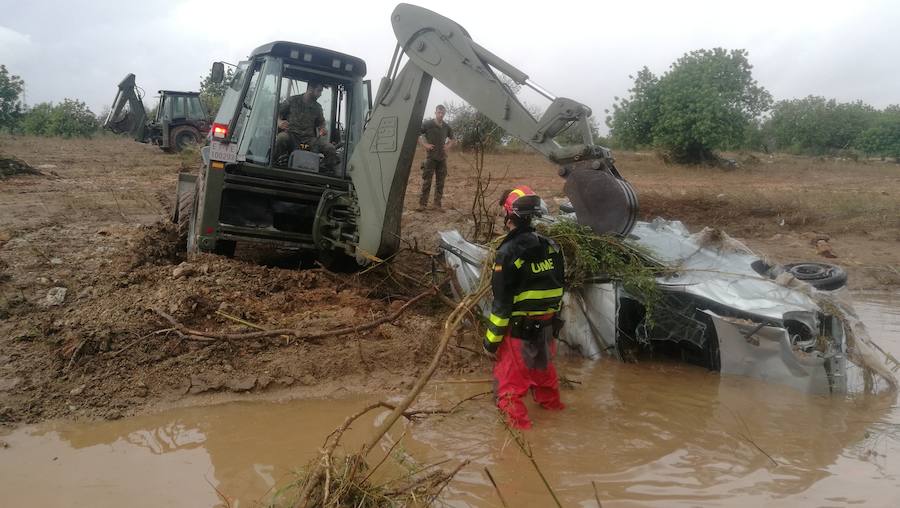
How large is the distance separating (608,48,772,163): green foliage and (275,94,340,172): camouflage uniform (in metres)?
18.7

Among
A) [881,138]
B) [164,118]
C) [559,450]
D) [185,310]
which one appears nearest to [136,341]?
[185,310]

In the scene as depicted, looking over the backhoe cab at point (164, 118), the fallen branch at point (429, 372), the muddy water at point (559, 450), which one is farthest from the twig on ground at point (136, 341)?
the backhoe cab at point (164, 118)

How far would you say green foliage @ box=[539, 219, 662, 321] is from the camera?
16.0ft

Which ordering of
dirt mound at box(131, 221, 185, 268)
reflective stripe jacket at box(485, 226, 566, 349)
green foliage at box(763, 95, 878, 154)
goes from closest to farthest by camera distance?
reflective stripe jacket at box(485, 226, 566, 349), dirt mound at box(131, 221, 185, 268), green foliage at box(763, 95, 878, 154)

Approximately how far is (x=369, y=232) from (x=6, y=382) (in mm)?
3021

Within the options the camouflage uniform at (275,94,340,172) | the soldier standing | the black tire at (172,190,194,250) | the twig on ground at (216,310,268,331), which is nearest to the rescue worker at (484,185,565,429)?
the twig on ground at (216,310,268,331)

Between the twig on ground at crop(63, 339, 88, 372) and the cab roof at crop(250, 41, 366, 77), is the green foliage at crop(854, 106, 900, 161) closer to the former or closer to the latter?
the cab roof at crop(250, 41, 366, 77)

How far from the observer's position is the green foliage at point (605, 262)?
16.0 feet

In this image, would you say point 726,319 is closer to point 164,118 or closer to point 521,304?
point 521,304

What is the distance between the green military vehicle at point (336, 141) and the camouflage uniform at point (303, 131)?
8 centimetres

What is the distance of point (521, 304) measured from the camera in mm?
4074

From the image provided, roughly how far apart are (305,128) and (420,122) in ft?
4.94

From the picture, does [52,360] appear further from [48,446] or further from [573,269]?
[573,269]

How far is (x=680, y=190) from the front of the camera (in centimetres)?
1529
